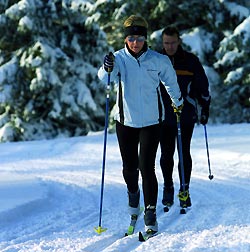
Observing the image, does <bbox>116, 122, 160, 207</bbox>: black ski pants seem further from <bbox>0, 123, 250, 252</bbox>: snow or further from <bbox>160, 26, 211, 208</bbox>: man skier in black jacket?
<bbox>160, 26, 211, 208</bbox>: man skier in black jacket

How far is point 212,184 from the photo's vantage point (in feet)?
22.7

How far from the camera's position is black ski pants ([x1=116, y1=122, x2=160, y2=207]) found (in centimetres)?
454

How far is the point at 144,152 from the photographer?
4.54 meters

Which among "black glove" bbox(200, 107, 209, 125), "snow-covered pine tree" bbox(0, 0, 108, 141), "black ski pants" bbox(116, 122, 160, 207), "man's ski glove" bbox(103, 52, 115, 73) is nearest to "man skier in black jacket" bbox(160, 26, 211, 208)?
"black glove" bbox(200, 107, 209, 125)

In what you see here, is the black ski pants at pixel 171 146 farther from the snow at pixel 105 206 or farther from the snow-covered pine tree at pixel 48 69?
the snow-covered pine tree at pixel 48 69

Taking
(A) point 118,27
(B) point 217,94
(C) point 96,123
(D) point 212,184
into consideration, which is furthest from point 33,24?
(D) point 212,184

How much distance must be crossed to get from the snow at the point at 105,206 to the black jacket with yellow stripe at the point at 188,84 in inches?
38.6

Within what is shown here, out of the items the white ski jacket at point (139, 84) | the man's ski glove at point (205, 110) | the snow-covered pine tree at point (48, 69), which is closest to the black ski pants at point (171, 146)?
the man's ski glove at point (205, 110)

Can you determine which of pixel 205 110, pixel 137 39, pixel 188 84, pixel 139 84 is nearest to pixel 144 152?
pixel 139 84

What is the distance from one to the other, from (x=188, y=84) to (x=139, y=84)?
118 centimetres

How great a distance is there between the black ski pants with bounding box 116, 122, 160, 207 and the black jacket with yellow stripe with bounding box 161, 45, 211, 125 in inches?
35.6

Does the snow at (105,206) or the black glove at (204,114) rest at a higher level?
the black glove at (204,114)

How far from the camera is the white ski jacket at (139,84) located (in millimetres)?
4480

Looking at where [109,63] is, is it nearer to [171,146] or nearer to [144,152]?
[144,152]
